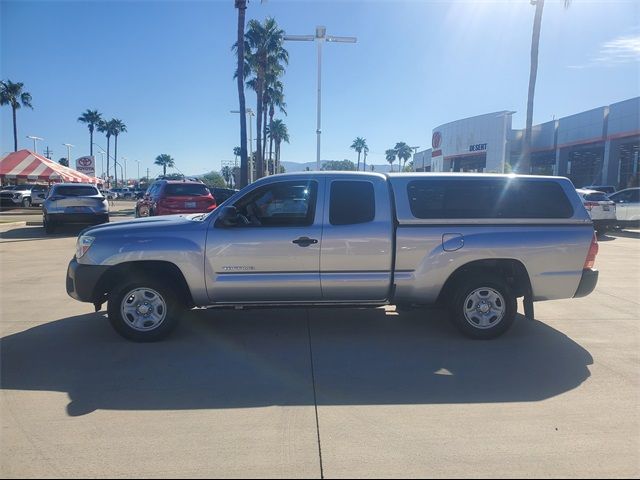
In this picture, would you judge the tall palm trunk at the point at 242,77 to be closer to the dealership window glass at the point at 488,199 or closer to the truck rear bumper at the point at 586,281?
the dealership window glass at the point at 488,199

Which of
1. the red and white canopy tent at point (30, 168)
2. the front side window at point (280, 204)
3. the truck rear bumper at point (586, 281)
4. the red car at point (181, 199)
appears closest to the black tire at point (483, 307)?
the truck rear bumper at point (586, 281)

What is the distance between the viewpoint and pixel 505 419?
11.9ft

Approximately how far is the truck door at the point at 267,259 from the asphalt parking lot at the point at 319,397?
0.58 meters

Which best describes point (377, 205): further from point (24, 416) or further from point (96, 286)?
point (24, 416)

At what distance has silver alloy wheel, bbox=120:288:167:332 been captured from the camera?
5227 millimetres

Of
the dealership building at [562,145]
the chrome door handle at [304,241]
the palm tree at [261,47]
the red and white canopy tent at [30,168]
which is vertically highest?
the palm tree at [261,47]

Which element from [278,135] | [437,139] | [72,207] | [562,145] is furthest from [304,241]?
[278,135]

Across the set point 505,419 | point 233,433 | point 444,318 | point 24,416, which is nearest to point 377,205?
point 444,318

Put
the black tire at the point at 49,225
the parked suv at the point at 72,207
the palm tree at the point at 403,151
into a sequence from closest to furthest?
the parked suv at the point at 72,207
the black tire at the point at 49,225
the palm tree at the point at 403,151

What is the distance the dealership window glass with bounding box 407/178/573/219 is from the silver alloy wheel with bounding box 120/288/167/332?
301cm

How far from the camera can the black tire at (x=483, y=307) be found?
5332mm

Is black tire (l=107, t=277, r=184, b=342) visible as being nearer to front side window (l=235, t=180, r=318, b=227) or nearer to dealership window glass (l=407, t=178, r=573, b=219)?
front side window (l=235, t=180, r=318, b=227)

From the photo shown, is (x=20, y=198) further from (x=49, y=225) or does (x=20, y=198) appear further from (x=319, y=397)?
(x=319, y=397)

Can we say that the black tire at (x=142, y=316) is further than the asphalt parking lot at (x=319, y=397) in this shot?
Yes
